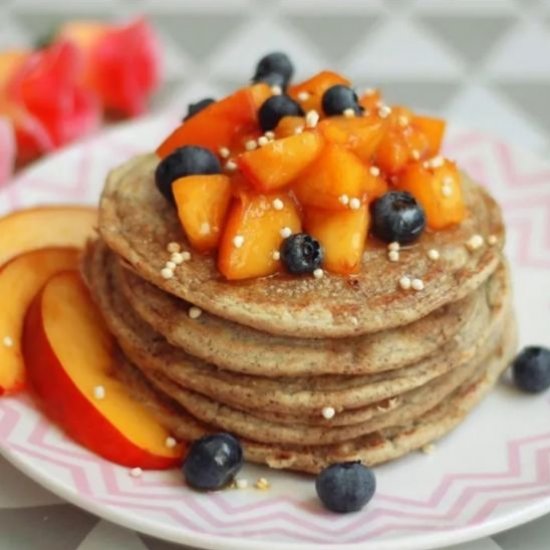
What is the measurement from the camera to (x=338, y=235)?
2.65m

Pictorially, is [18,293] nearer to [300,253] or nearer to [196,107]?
[196,107]

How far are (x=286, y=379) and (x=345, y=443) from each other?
22cm

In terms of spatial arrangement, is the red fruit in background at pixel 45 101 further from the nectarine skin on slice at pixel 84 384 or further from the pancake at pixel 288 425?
the pancake at pixel 288 425

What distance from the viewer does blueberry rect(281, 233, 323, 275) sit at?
2586 millimetres

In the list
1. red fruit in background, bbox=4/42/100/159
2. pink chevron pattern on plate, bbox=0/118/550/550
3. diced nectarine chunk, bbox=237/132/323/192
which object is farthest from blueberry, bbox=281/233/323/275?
red fruit in background, bbox=4/42/100/159

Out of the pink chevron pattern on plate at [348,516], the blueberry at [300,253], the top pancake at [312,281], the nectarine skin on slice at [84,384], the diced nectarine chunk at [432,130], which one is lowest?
the pink chevron pattern on plate at [348,516]

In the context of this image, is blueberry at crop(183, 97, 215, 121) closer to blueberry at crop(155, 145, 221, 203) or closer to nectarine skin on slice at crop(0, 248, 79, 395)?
blueberry at crop(155, 145, 221, 203)

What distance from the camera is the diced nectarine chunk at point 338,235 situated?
265 centimetres

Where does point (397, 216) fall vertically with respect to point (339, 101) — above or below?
below

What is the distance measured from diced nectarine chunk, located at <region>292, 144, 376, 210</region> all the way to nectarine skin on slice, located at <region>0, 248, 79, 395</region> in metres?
0.76

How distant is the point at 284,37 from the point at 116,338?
2187 mm

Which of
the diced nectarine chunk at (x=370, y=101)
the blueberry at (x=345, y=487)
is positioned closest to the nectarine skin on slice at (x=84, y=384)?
the blueberry at (x=345, y=487)

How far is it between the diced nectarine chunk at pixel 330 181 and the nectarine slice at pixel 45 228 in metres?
0.71

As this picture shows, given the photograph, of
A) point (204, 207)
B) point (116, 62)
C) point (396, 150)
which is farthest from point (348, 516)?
point (116, 62)
